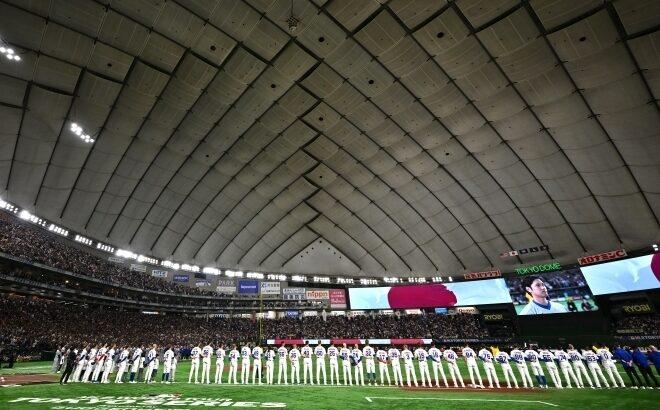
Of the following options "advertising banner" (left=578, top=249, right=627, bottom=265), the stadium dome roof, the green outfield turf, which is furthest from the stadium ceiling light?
"advertising banner" (left=578, top=249, right=627, bottom=265)

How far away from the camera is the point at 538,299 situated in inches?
1668

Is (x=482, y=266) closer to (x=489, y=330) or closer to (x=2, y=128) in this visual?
(x=489, y=330)

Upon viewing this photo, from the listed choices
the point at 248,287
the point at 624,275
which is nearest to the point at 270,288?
the point at 248,287

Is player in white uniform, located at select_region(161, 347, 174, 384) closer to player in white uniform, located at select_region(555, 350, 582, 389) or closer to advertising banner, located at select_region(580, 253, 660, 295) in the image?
player in white uniform, located at select_region(555, 350, 582, 389)

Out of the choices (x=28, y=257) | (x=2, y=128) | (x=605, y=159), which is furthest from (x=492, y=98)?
(x=28, y=257)

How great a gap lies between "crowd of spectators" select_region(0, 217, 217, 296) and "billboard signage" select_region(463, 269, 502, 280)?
4477 cm

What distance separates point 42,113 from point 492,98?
40.0 meters

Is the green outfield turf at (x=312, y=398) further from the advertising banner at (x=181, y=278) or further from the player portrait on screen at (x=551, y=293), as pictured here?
the advertising banner at (x=181, y=278)

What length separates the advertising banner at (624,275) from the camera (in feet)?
112

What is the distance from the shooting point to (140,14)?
22547mm

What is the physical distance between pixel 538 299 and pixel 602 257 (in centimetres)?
915

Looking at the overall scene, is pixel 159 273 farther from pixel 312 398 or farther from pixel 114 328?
pixel 312 398

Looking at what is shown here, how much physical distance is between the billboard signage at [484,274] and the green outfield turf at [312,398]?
34.9 m

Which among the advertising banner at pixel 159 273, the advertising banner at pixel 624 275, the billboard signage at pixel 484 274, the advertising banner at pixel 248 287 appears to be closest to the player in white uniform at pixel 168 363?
the advertising banner at pixel 159 273
